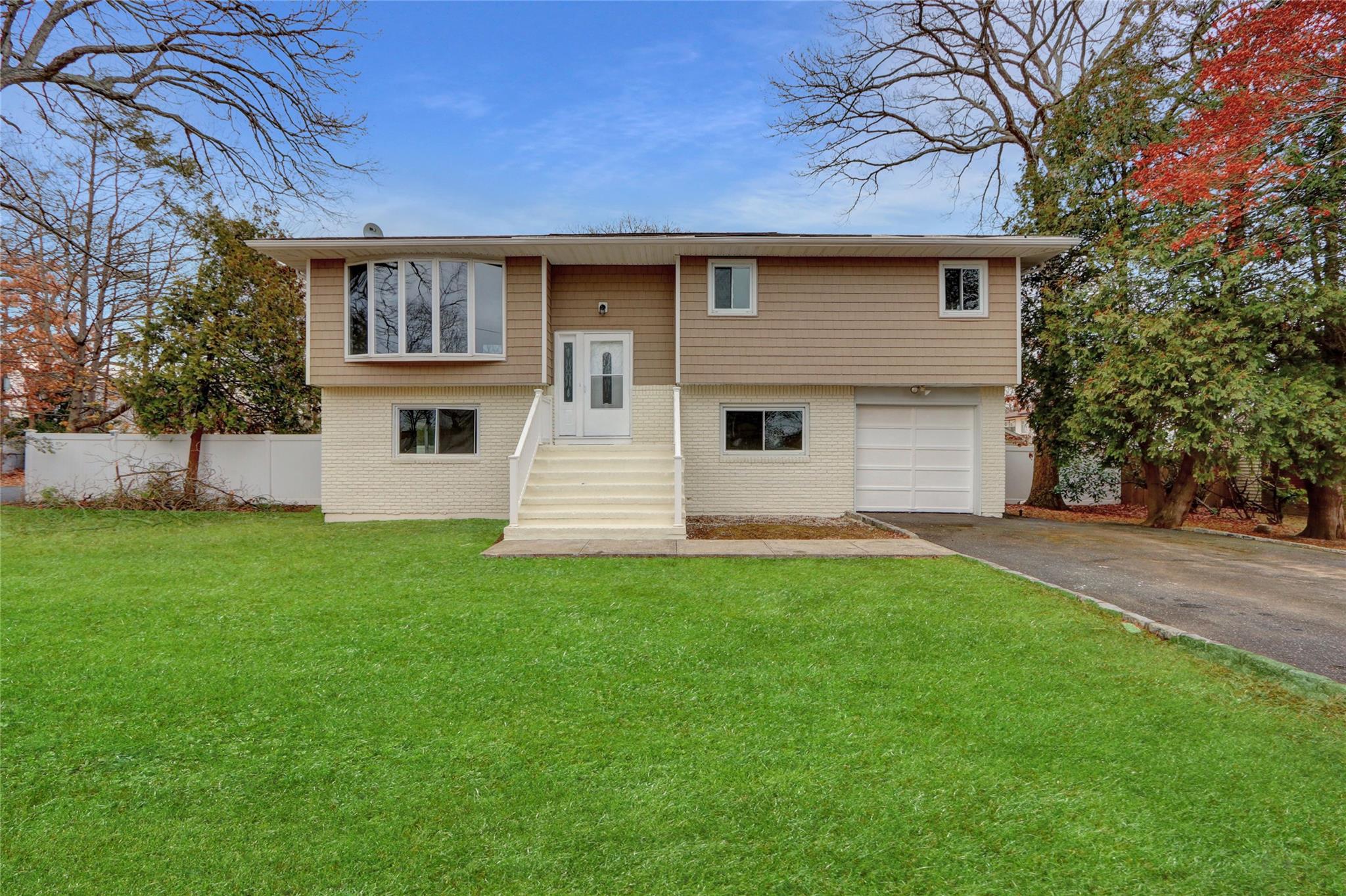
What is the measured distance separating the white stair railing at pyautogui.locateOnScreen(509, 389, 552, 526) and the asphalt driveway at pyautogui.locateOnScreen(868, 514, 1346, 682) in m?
5.70

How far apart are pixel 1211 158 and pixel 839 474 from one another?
717 cm

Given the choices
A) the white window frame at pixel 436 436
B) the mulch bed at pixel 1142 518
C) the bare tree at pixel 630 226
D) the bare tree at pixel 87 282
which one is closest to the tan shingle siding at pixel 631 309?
the white window frame at pixel 436 436

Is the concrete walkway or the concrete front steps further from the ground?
the concrete front steps

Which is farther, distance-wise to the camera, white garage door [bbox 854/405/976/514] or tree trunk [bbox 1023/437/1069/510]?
tree trunk [bbox 1023/437/1069/510]

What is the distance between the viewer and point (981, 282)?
453 inches

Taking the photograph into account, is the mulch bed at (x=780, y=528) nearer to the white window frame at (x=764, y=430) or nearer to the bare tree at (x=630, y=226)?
the white window frame at (x=764, y=430)

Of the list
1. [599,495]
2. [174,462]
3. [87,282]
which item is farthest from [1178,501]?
[87,282]

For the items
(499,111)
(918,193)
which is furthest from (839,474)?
(499,111)

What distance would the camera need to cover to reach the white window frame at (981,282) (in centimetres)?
1146

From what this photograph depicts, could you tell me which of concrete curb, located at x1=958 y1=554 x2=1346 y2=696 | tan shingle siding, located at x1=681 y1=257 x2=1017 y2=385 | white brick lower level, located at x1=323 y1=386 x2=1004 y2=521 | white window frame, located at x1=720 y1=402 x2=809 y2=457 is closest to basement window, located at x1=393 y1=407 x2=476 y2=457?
white brick lower level, located at x1=323 y1=386 x2=1004 y2=521

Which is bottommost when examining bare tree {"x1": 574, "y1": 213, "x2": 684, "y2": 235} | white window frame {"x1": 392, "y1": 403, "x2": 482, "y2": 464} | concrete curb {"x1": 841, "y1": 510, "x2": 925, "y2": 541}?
concrete curb {"x1": 841, "y1": 510, "x2": 925, "y2": 541}

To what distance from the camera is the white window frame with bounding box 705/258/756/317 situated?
11508mm

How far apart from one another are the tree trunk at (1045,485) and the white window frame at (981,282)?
5391 millimetres

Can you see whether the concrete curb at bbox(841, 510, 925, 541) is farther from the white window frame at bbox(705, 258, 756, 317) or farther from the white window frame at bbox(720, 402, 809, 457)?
the white window frame at bbox(705, 258, 756, 317)
